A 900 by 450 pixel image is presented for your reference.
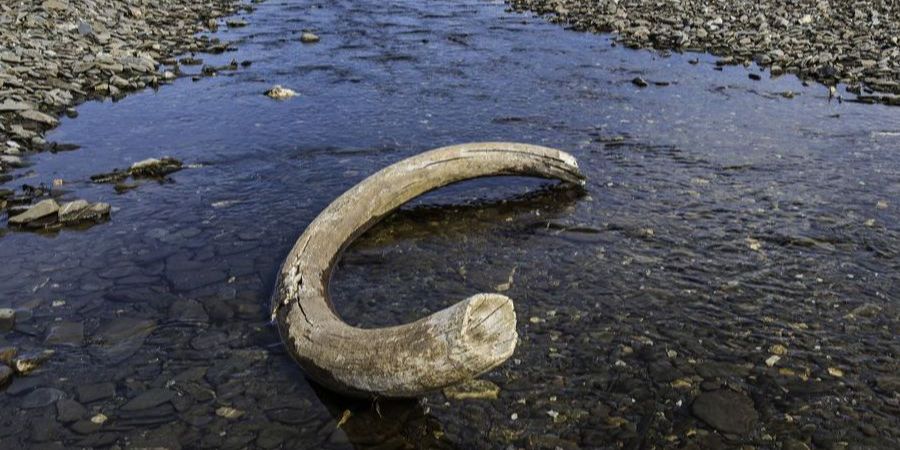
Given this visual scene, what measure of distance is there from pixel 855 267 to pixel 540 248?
3.30 m

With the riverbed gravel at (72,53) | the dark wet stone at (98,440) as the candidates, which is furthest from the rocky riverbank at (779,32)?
the dark wet stone at (98,440)

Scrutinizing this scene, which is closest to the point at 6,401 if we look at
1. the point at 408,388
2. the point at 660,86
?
the point at 408,388

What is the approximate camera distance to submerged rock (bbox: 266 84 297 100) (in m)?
14.0

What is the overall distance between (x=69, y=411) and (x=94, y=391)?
26cm

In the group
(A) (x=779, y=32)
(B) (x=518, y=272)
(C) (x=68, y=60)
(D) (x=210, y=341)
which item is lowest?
(D) (x=210, y=341)

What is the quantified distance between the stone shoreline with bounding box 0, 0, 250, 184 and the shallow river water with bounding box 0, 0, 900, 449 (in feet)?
2.47

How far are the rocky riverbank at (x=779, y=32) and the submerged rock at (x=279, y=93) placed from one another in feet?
30.9

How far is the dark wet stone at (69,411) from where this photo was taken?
17.4ft

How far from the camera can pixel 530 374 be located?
5777 mm

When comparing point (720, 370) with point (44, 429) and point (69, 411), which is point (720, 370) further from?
point (44, 429)

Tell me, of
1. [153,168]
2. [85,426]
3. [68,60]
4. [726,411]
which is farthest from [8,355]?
[68,60]

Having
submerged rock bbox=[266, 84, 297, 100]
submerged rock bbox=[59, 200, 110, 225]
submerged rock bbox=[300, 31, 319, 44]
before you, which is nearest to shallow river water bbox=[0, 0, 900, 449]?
submerged rock bbox=[266, 84, 297, 100]

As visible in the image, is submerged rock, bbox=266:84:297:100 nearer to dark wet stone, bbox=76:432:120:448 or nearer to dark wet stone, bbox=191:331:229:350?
dark wet stone, bbox=191:331:229:350

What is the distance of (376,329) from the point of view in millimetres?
5227
